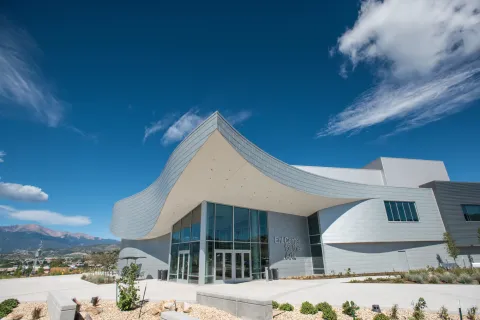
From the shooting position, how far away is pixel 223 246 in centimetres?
1777

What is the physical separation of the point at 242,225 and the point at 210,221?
292 centimetres

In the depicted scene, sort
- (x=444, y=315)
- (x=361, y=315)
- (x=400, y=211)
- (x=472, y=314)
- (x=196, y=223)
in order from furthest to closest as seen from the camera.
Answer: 1. (x=400, y=211)
2. (x=196, y=223)
3. (x=361, y=315)
4. (x=444, y=315)
5. (x=472, y=314)

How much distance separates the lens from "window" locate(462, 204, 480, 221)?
25125mm

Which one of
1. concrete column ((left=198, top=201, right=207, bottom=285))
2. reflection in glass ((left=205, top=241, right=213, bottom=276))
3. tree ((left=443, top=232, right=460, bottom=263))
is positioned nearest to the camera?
concrete column ((left=198, top=201, right=207, bottom=285))

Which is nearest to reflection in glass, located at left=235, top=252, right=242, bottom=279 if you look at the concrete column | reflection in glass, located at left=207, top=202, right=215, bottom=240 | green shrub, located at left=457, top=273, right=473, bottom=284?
reflection in glass, located at left=207, top=202, right=215, bottom=240

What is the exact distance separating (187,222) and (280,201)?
7.64 metres

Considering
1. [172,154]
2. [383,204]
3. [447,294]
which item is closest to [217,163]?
[172,154]

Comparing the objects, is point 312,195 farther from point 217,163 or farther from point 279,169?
point 217,163

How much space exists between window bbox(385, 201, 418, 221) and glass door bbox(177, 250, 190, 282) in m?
18.5

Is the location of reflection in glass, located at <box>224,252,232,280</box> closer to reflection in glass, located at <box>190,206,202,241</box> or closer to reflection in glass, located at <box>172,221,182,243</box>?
reflection in glass, located at <box>190,206,202,241</box>

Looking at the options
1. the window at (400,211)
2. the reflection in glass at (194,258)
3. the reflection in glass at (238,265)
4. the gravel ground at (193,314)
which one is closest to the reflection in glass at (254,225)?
the reflection in glass at (238,265)

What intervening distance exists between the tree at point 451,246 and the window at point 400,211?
9.39ft

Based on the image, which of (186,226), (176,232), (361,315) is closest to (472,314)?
(361,315)

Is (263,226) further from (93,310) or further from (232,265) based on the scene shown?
(93,310)
